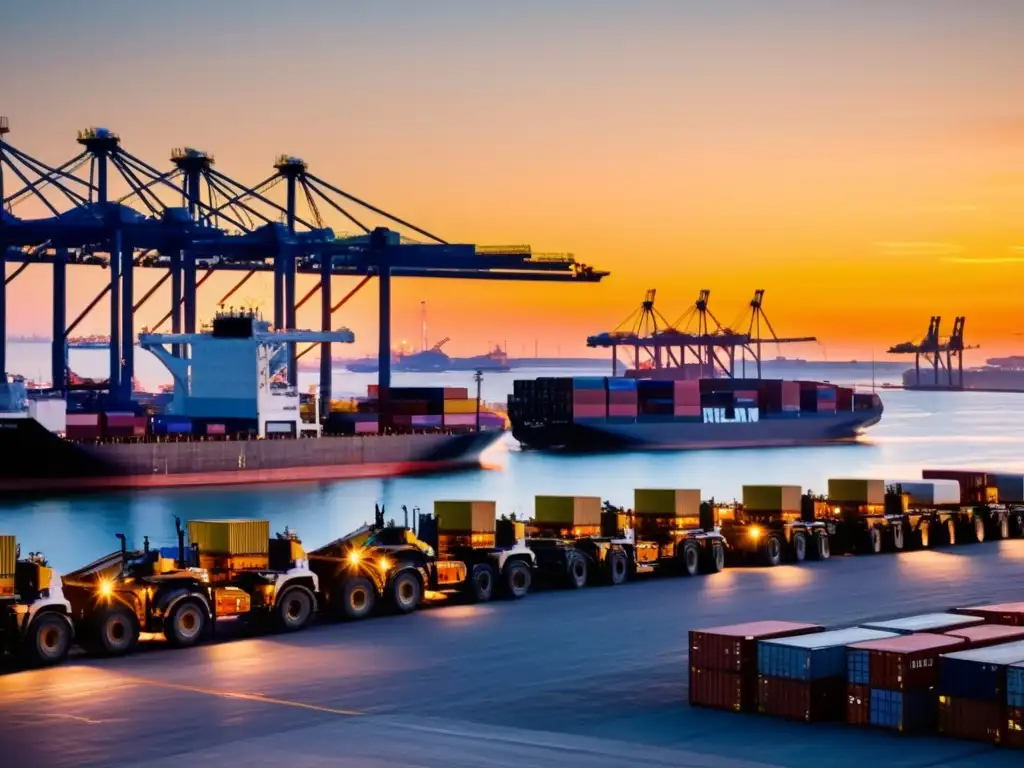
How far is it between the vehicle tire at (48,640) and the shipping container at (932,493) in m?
33.2

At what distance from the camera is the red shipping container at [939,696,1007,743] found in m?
19.1

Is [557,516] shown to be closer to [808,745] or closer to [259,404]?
[808,745]

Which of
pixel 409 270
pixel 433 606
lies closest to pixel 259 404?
pixel 409 270

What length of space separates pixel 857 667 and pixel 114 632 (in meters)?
12.5

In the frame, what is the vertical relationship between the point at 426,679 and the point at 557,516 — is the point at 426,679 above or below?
below

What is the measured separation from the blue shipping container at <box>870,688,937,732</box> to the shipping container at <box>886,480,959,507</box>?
31567 mm

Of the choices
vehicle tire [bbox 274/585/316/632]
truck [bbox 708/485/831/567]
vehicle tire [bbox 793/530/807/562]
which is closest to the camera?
vehicle tire [bbox 274/585/316/632]

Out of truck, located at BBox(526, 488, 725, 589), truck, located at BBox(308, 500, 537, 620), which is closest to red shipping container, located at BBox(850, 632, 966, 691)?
truck, located at BBox(308, 500, 537, 620)

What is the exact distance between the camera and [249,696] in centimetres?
2261

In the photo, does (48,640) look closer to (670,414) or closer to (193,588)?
(193,588)

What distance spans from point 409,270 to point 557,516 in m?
90.5

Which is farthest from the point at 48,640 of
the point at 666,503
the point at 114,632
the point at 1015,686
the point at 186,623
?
the point at 666,503

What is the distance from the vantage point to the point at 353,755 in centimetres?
1895

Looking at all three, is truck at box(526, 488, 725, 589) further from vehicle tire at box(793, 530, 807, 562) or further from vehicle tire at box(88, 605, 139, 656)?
vehicle tire at box(88, 605, 139, 656)
